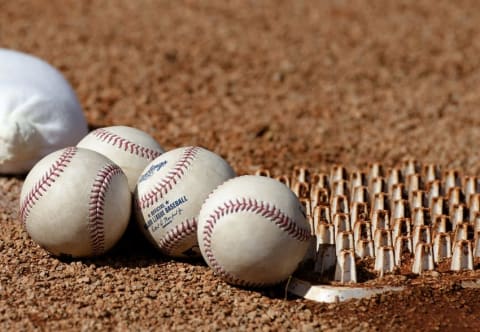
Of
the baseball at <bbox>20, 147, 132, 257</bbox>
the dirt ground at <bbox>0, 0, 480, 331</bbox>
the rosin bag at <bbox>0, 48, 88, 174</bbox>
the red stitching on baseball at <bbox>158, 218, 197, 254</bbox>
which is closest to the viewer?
the dirt ground at <bbox>0, 0, 480, 331</bbox>

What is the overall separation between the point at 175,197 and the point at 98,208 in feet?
1.64

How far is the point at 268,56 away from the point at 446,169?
3.31 m

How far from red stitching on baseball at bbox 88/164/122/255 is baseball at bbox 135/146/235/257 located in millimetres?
277

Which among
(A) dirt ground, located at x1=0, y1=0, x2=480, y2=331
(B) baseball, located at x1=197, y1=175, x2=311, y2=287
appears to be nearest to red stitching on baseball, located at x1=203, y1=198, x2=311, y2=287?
(B) baseball, located at x1=197, y1=175, x2=311, y2=287

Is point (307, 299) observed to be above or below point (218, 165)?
below

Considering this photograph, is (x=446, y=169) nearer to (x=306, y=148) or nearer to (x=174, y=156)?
(x=306, y=148)

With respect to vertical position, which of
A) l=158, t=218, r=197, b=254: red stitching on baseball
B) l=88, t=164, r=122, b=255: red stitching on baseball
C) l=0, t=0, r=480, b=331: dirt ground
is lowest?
l=0, t=0, r=480, b=331: dirt ground

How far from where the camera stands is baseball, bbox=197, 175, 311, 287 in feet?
16.8

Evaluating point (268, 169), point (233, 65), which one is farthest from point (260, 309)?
point (233, 65)

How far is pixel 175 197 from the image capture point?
5.49m

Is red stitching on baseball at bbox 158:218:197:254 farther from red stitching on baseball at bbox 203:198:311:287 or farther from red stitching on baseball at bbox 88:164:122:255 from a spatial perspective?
red stitching on baseball at bbox 88:164:122:255

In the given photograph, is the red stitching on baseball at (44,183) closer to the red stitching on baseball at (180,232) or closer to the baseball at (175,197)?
the baseball at (175,197)

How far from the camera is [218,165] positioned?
5.71 metres

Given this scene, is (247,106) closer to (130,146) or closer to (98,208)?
(130,146)
